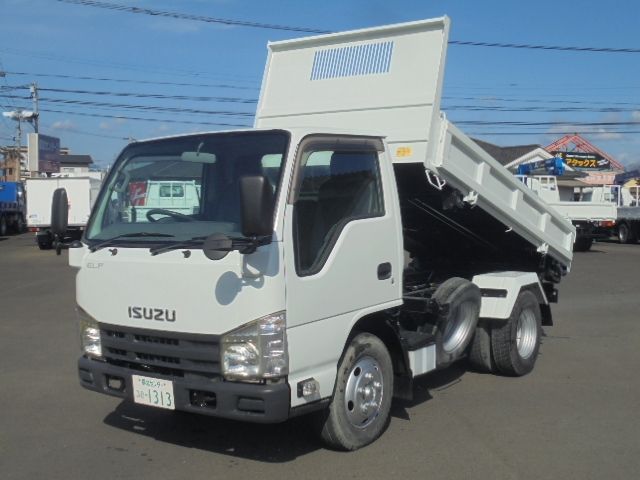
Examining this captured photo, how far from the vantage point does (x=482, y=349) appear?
23.5 feet

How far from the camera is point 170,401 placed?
4.50 meters

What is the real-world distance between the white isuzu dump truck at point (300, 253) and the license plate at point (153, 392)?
10mm

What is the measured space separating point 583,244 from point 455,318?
21.0m

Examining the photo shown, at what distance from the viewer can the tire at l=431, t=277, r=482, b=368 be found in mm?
6117

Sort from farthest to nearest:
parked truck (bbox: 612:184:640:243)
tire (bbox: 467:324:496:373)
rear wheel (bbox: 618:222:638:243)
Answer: rear wheel (bbox: 618:222:638:243) < parked truck (bbox: 612:184:640:243) < tire (bbox: 467:324:496:373)

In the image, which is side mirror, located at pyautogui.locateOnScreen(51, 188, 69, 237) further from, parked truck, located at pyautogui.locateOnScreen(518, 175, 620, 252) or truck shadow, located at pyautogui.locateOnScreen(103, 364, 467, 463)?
parked truck, located at pyautogui.locateOnScreen(518, 175, 620, 252)

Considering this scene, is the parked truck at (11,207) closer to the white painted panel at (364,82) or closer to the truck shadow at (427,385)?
the white painted panel at (364,82)

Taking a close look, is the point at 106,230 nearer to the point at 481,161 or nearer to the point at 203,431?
the point at 203,431

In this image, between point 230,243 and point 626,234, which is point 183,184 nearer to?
point 230,243

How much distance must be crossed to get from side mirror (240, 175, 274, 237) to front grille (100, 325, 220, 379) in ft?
2.47

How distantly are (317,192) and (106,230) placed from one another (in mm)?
1533

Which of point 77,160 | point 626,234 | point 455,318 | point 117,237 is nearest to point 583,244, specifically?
point 626,234

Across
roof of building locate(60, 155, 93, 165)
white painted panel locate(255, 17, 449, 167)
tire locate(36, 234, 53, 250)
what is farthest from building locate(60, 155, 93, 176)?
white painted panel locate(255, 17, 449, 167)

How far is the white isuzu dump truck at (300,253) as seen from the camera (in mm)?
4281
